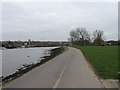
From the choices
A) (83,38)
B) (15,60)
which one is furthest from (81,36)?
(15,60)

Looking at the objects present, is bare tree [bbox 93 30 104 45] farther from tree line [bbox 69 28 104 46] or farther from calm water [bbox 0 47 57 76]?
calm water [bbox 0 47 57 76]

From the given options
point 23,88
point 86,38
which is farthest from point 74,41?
point 23,88

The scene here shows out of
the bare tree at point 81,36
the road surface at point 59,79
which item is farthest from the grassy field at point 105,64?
the bare tree at point 81,36

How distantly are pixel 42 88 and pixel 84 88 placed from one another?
1664mm

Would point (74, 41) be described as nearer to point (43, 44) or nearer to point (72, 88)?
point (43, 44)

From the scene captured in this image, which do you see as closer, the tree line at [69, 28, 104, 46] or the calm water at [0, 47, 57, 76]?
the calm water at [0, 47, 57, 76]

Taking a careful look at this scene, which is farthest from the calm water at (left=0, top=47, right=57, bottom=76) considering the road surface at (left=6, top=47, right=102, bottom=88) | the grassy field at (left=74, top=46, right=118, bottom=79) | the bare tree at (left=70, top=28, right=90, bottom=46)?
the bare tree at (left=70, top=28, right=90, bottom=46)

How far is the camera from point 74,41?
123m

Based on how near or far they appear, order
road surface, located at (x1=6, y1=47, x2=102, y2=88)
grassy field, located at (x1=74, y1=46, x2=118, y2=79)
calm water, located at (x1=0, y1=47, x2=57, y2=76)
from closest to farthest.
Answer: road surface, located at (x1=6, y1=47, x2=102, y2=88), grassy field, located at (x1=74, y1=46, x2=118, y2=79), calm water, located at (x1=0, y1=47, x2=57, y2=76)

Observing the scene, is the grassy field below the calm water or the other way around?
the other way around

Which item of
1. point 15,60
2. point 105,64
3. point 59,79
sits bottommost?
point 15,60

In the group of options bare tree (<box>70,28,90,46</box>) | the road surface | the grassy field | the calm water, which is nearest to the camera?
the road surface

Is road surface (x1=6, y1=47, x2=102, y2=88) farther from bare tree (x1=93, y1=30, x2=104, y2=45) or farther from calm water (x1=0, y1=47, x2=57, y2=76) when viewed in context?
bare tree (x1=93, y1=30, x2=104, y2=45)

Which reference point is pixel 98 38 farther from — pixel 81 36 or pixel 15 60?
pixel 15 60
